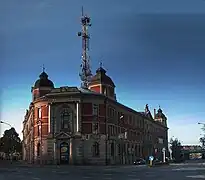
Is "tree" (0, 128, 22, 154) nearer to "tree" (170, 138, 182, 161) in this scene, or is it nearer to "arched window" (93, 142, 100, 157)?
"arched window" (93, 142, 100, 157)

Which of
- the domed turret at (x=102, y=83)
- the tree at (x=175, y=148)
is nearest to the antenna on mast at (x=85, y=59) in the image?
the domed turret at (x=102, y=83)

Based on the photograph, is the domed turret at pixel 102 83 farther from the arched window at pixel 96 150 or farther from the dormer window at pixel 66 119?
the arched window at pixel 96 150

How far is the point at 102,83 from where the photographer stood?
81.4m

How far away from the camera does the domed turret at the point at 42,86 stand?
265 feet

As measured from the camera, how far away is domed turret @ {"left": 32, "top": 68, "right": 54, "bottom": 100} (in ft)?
265

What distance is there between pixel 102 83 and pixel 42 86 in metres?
11.8

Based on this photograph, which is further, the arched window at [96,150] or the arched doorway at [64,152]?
the arched window at [96,150]

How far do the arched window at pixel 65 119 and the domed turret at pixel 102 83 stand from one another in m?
12.3

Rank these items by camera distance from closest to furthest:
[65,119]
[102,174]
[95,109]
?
[102,174] < [65,119] < [95,109]

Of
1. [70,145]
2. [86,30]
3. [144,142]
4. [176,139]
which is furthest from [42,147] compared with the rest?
[176,139]

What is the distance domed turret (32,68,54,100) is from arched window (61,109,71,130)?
11.4m

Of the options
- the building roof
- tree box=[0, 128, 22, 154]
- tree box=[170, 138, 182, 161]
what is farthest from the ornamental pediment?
tree box=[170, 138, 182, 161]

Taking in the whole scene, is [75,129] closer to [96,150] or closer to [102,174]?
[96,150]

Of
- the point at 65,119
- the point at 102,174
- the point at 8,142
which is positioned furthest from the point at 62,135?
the point at 8,142
